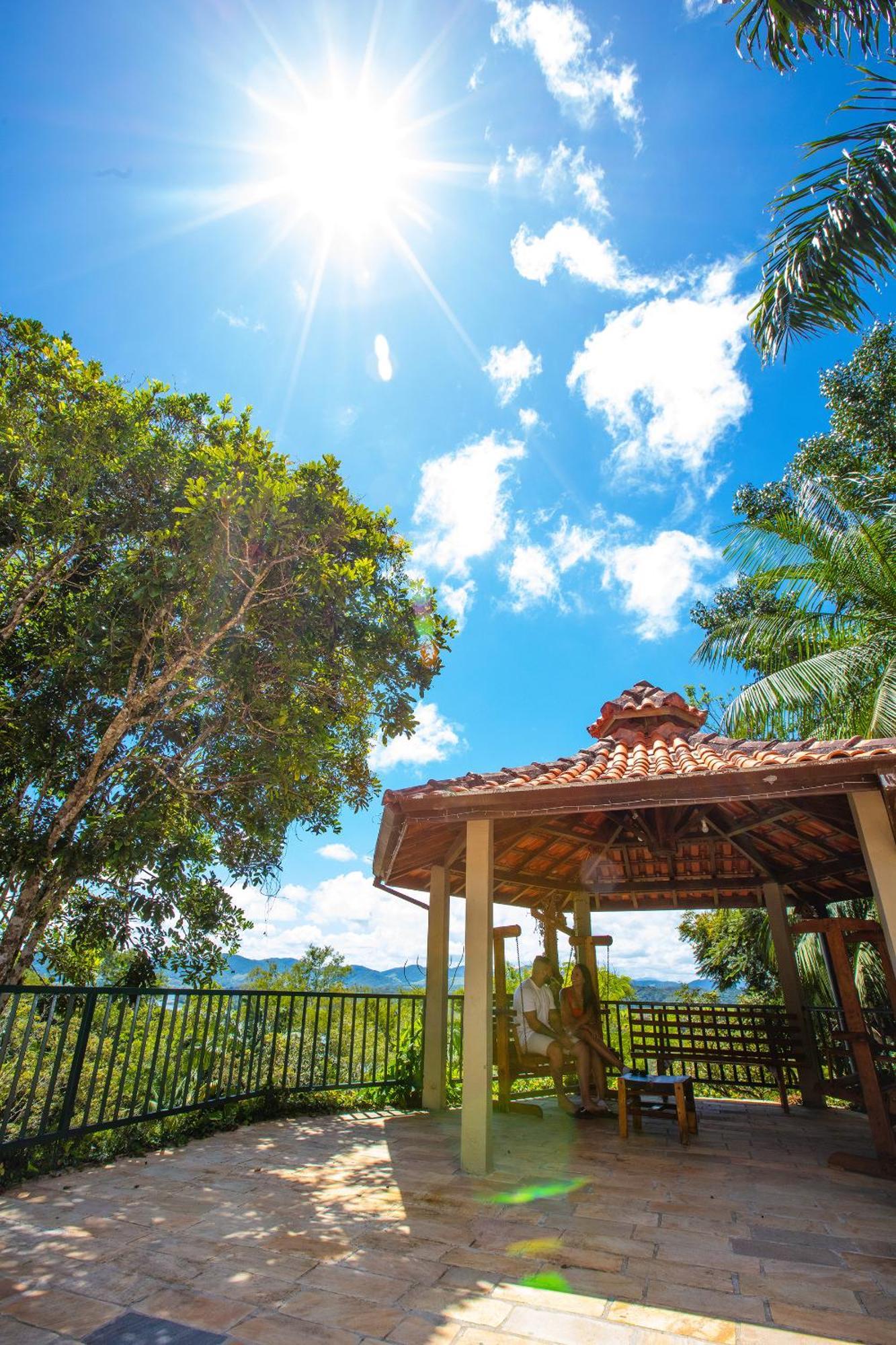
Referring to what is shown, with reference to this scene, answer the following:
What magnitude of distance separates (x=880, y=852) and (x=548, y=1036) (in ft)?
13.1

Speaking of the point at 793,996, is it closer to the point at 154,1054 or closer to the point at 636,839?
the point at 636,839

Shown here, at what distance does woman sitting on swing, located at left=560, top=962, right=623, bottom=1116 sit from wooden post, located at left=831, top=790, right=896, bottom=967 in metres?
3.17

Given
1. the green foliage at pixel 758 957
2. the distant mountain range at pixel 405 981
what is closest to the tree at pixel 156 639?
the distant mountain range at pixel 405 981

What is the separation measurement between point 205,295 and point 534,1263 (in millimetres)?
10433

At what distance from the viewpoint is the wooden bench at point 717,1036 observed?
255 inches

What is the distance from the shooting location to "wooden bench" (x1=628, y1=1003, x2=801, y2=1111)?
6.49m

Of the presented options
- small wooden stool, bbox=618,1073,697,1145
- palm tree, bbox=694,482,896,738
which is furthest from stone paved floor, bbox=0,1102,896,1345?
palm tree, bbox=694,482,896,738

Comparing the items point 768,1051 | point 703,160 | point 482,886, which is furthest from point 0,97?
point 768,1051

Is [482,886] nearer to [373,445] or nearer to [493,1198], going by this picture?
[493,1198]

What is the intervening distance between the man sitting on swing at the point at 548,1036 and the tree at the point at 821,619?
200 inches

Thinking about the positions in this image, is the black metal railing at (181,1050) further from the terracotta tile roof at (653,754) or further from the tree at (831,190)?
the tree at (831,190)

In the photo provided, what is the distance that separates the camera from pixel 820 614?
9891 millimetres

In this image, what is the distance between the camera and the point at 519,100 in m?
7.35

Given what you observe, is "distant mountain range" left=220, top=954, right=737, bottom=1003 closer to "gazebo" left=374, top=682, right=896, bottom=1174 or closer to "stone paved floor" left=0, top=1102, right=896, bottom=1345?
"gazebo" left=374, top=682, right=896, bottom=1174
